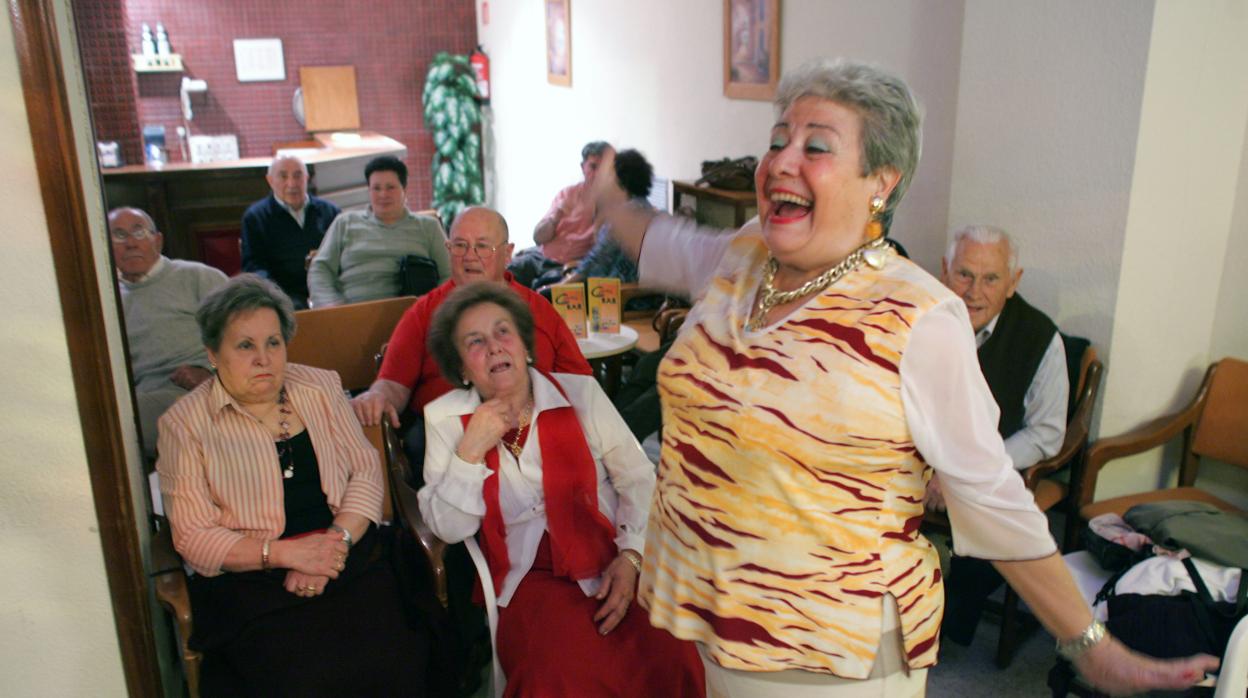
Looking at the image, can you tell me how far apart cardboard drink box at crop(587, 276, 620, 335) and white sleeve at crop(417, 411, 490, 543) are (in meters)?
1.59

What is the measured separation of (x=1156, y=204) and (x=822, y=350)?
6.51 ft

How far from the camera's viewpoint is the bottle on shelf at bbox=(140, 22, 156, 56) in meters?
8.23

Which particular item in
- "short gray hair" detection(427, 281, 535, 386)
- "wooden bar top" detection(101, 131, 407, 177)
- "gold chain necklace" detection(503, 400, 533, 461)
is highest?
"wooden bar top" detection(101, 131, 407, 177)

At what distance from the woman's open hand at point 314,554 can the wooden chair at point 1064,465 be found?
1553 mm

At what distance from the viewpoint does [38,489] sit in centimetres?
174

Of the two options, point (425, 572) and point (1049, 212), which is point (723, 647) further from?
point (1049, 212)

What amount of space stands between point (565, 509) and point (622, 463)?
0.60 ft

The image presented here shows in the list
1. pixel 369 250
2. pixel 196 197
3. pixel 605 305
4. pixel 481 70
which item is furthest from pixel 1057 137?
pixel 481 70

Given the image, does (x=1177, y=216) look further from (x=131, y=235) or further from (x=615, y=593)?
(x=131, y=235)

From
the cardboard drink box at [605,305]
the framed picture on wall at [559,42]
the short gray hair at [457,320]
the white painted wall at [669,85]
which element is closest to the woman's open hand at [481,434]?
the short gray hair at [457,320]

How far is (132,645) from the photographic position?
1.87 metres

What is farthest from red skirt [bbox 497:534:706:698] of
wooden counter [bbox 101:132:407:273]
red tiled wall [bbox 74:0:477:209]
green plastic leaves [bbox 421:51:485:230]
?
red tiled wall [bbox 74:0:477:209]

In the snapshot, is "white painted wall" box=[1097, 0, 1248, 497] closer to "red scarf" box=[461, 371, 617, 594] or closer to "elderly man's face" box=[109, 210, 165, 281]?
"red scarf" box=[461, 371, 617, 594]

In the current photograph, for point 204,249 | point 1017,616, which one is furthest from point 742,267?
point 204,249
